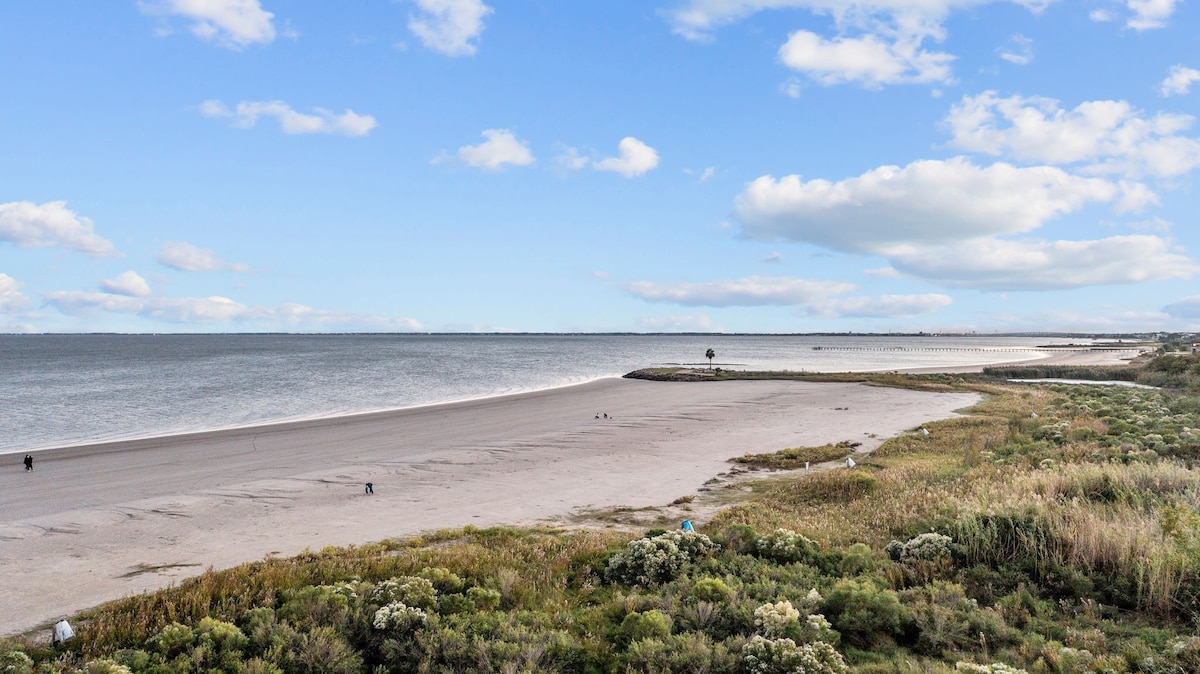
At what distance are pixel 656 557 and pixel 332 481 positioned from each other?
555 inches

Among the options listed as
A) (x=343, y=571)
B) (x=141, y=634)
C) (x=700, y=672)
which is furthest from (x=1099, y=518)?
(x=141, y=634)

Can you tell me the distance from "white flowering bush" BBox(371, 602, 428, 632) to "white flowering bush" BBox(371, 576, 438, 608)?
0.35 meters

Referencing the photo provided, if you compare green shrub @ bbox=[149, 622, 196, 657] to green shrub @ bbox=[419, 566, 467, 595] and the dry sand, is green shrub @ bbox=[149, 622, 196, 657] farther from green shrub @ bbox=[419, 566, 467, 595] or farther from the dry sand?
the dry sand

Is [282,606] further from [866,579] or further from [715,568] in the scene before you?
[866,579]

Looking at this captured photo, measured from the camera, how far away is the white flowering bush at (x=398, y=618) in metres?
7.49

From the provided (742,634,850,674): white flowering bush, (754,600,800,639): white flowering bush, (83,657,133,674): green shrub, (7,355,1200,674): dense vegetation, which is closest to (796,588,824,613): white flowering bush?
(7,355,1200,674): dense vegetation

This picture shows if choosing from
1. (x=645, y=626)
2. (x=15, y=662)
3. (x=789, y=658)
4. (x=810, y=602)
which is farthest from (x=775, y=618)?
(x=15, y=662)

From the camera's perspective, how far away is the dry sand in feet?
40.7

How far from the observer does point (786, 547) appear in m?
Result: 10.1

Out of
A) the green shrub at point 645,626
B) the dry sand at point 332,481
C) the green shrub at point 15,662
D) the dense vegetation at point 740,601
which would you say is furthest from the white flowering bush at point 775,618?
the dry sand at point 332,481

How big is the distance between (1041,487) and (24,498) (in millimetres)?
26579

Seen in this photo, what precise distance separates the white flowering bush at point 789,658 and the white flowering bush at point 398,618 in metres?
3.95

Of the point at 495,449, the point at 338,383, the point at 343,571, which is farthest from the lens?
the point at 338,383

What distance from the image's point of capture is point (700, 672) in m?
6.46
